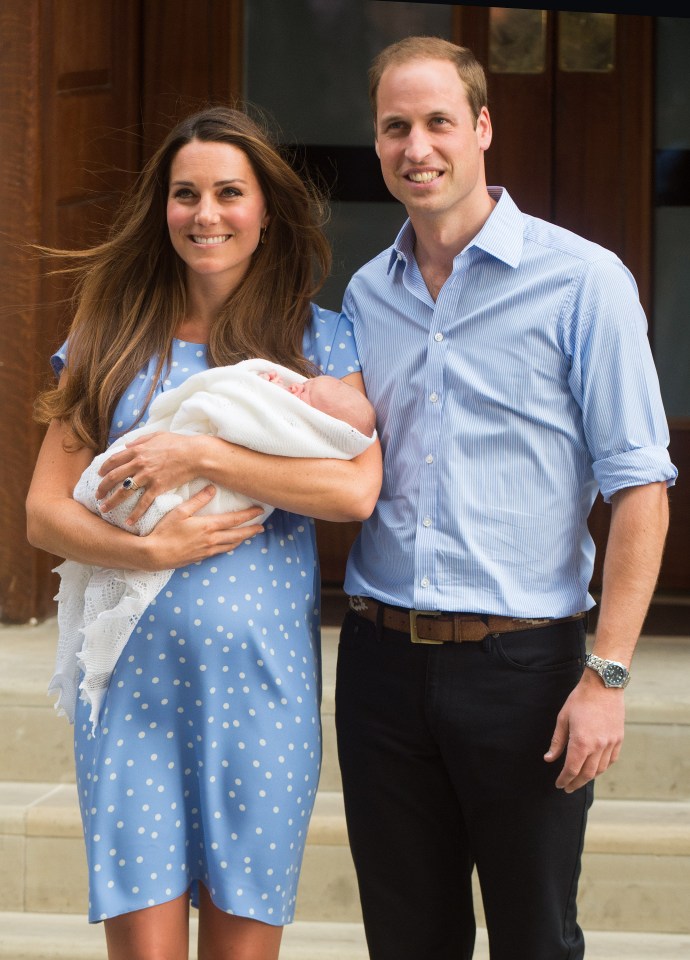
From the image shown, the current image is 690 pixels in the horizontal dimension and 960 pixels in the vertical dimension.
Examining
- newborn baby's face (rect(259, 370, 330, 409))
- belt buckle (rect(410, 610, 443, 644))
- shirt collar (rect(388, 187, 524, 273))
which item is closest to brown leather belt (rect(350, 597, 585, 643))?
belt buckle (rect(410, 610, 443, 644))

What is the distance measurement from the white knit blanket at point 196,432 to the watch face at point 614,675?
20.2 inches

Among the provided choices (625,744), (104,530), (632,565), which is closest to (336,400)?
(104,530)

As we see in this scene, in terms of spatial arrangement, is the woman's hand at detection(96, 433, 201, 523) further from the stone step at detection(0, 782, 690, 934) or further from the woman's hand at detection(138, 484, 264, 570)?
the stone step at detection(0, 782, 690, 934)

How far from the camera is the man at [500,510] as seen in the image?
196 centimetres

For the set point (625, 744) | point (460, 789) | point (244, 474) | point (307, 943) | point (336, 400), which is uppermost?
point (336, 400)

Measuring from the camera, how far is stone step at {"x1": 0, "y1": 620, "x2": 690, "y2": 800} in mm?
3301

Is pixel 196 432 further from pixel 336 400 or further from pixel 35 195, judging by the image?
pixel 35 195

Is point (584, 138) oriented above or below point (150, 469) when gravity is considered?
above

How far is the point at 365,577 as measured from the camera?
7.11 ft

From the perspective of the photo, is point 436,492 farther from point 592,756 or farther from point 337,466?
point 592,756

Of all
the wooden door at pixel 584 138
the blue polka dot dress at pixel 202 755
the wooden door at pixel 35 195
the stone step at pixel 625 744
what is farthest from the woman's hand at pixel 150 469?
the wooden door at pixel 584 138

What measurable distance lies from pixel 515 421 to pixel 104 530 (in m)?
0.68

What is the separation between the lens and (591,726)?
1918 mm

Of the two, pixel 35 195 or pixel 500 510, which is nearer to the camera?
pixel 500 510
